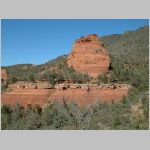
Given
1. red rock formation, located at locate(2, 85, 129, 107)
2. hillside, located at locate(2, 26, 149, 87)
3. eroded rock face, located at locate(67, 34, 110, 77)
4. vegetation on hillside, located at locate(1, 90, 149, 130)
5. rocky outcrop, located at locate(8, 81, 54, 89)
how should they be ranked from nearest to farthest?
1. vegetation on hillside, located at locate(1, 90, 149, 130)
2. red rock formation, located at locate(2, 85, 129, 107)
3. rocky outcrop, located at locate(8, 81, 54, 89)
4. hillside, located at locate(2, 26, 149, 87)
5. eroded rock face, located at locate(67, 34, 110, 77)

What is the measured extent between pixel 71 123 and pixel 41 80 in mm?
9151

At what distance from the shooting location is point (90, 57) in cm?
3378

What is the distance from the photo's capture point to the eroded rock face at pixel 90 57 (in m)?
33.6

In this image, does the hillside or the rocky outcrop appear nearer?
the rocky outcrop

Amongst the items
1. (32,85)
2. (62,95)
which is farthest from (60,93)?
(32,85)

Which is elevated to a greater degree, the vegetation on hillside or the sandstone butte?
the sandstone butte

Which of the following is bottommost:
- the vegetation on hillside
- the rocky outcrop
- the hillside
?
the vegetation on hillside

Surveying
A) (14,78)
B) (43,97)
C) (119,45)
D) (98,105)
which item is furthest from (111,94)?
(119,45)

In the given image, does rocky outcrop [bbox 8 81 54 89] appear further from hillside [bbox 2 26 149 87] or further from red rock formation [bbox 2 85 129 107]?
hillside [bbox 2 26 149 87]

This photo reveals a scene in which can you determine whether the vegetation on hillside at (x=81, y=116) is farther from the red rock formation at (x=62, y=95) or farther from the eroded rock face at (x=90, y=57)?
the eroded rock face at (x=90, y=57)

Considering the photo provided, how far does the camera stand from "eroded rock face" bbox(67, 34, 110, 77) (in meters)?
33.6

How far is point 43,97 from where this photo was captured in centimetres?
2806

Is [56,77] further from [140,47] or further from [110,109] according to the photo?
[140,47]

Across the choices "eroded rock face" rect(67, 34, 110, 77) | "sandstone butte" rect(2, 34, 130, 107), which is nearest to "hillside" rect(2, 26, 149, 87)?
"eroded rock face" rect(67, 34, 110, 77)
